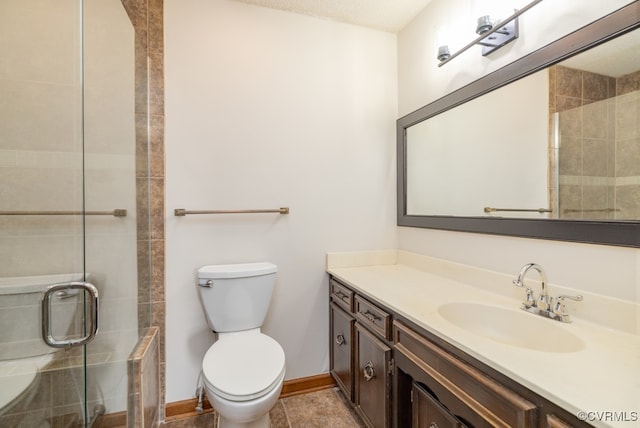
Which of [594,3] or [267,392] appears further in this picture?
[267,392]

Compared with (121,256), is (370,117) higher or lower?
higher

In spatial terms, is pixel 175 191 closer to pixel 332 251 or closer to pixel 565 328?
pixel 332 251

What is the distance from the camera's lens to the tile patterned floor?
1.66m

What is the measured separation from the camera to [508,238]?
1365 millimetres

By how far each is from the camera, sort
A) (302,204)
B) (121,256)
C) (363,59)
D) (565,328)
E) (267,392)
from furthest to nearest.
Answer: (363,59) < (302,204) < (121,256) < (267,392) < (565,328)

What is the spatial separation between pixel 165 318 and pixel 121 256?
0.48 m

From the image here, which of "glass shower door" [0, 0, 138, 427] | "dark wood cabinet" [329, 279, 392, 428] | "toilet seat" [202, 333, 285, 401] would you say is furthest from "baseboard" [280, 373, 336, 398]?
"glass shower door" [0, 0, 138, 427]

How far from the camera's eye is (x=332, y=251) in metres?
2.04

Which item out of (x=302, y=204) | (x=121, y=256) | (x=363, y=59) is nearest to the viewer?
(x=121, y=256)

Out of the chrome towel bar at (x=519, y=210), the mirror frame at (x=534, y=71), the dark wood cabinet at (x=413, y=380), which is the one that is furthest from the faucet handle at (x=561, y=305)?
the dark wood cabinet at (x=413, y=380)

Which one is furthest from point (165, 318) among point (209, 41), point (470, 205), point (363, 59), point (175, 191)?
point (363, 59)

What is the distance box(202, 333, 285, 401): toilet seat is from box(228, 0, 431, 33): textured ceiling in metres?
2.03

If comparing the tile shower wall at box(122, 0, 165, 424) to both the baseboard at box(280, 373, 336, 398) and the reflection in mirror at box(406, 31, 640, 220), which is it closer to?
the baseboard at box(280, 373, 336, 398)

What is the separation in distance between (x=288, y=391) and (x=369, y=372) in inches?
29.3
